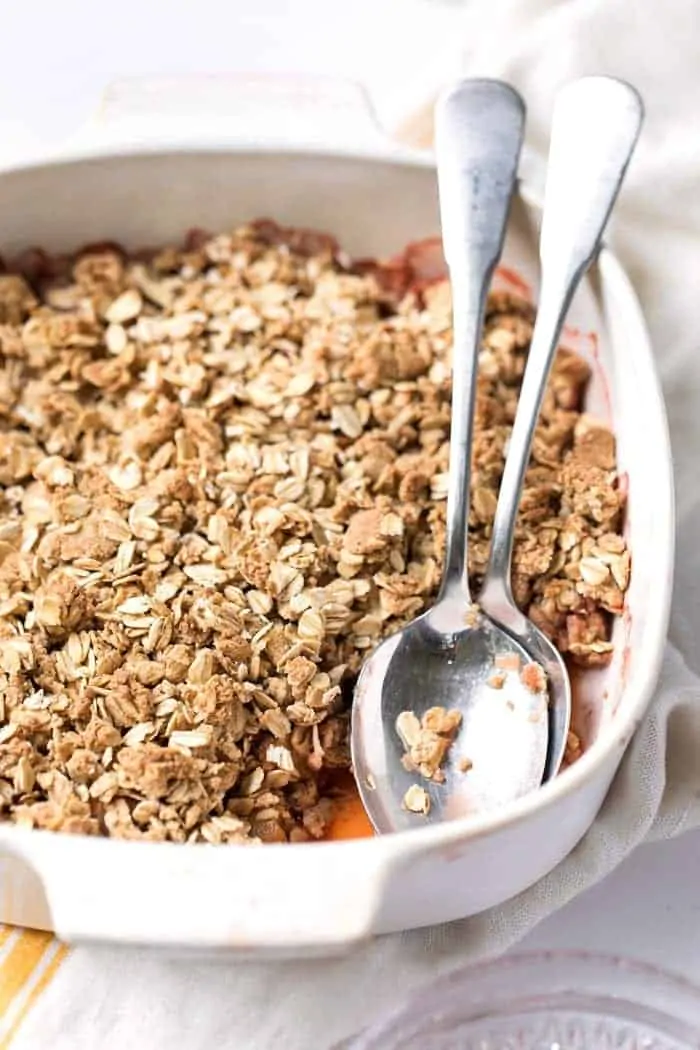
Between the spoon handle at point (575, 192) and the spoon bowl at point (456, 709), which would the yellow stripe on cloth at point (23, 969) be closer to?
the spoon bowl at point (456, 709)

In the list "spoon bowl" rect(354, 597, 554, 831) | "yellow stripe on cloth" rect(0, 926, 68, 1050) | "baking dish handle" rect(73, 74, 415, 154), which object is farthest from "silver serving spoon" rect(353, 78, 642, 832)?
"yellow stripe on cloth" rect(0, 926, 68, 1050)

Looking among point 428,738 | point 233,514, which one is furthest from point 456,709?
point 233,514

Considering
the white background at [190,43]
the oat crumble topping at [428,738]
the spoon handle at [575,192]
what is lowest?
the oat crumble topping at [428,738]

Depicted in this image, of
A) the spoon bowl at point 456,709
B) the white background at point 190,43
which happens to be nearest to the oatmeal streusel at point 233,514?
the spoon bowl at point 456,709

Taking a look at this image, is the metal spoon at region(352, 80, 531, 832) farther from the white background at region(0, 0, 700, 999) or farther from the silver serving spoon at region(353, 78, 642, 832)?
the white background at region(0, 0, 700, 999)

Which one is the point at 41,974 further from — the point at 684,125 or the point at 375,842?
the point at 684,125

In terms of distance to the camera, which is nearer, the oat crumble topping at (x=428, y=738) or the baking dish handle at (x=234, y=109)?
the oat crumble topping at (x=428, y=738)

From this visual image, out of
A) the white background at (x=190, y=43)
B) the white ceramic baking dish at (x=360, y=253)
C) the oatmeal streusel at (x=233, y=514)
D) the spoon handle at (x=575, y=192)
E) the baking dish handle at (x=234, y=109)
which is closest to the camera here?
the white ceramic baking dish at (x=360, y=253)
